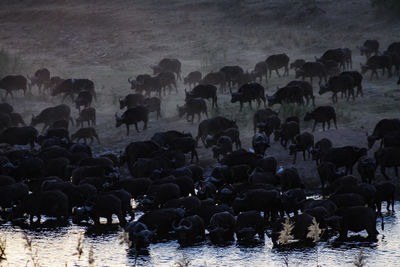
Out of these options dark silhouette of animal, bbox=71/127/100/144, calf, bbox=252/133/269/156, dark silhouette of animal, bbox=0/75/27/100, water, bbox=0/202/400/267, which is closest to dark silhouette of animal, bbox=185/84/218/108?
dark silhouette of animal, bbox=71/127/100/144

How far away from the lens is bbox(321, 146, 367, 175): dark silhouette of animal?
19.0 m

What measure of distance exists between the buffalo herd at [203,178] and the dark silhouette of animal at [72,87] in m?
3.35

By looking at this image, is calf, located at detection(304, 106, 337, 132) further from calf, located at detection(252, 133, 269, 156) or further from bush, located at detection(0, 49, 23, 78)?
bush, located at detection(0, 49, 23, 78)

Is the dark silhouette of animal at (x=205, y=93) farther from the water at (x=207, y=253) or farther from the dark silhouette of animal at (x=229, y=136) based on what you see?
the water at (x=207, y=253)

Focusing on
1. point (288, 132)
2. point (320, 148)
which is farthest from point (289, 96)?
point (320, 148)

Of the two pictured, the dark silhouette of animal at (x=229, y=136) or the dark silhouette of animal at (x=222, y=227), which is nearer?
the dark silhouette of animal at (x=222, y=227)

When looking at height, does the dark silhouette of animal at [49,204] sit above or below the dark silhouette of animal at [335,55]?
below

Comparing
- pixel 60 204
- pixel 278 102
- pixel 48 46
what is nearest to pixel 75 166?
pixel 60 204

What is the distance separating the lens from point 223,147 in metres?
21.4

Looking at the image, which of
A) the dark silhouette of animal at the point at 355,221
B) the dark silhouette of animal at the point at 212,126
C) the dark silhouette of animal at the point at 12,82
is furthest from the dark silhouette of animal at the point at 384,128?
the dark silhouette of animal at the point at 12,82

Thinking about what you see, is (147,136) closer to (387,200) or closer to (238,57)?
(387,200)

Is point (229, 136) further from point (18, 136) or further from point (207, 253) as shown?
point (207, 253)

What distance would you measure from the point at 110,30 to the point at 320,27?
1657 centimetres

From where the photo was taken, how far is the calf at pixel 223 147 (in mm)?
21422
